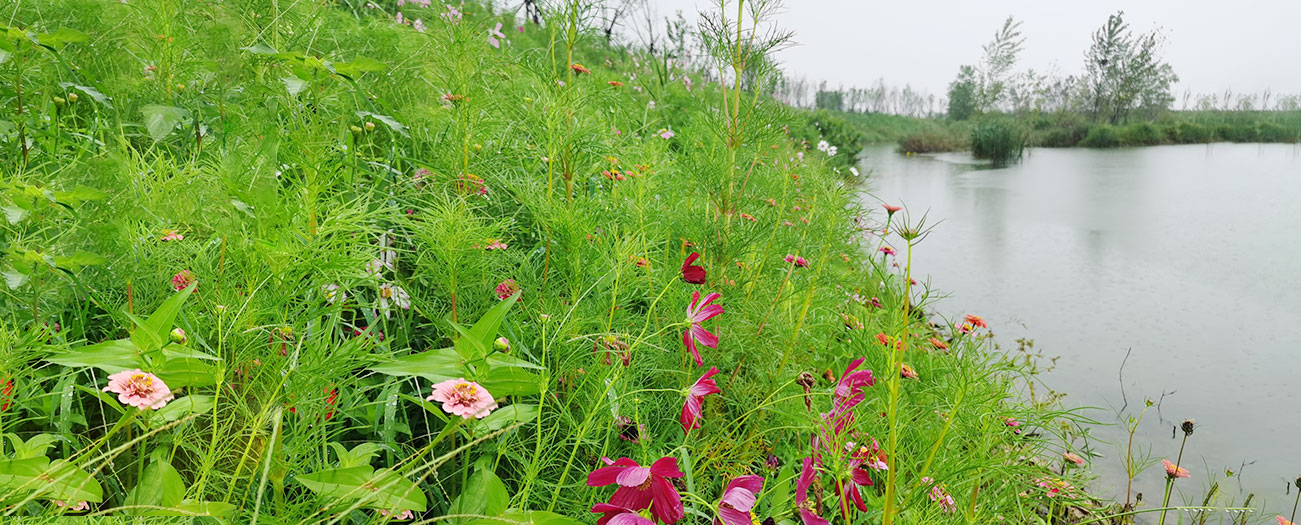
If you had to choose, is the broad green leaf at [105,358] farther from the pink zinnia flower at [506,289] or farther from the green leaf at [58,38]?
the green leaf at [58,38]

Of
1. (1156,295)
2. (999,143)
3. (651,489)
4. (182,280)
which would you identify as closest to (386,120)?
(182,280)

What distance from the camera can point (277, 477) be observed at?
2.34ft

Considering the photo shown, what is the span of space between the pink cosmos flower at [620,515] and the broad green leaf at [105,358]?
0.51m

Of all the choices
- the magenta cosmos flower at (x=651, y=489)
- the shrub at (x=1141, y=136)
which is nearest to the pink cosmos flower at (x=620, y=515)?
the magenta cosmos flower at (x=651, y=489)

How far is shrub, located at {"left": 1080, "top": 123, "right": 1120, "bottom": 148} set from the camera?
1161 centimetres

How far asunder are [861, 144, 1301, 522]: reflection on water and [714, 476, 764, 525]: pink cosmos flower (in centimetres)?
113

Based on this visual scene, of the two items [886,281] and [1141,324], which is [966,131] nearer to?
[1141,324]

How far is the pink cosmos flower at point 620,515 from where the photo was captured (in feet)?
2.32

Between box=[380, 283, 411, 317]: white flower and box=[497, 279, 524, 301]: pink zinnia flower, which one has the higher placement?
box=[497, 279, 524, 301]: pink zinnia flower

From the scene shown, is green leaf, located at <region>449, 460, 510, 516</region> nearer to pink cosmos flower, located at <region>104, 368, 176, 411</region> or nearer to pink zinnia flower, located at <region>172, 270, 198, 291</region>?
pink cosmos flower, located at <region>104, 368, 176, 411</region>

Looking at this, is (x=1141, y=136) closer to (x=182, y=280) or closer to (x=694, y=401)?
(x=694, y=401)

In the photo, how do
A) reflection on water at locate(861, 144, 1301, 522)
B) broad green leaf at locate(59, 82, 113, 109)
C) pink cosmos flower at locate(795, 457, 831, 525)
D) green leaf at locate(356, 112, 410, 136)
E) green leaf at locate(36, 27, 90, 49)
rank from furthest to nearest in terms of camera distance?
reflection on water at locate(861, 144, 1301, 522) < green leaf at locate(356, 112, 410, 136) < broad green leaf at locate(59, 82, 113, 109) < green leaf at locate(36, 27, 90, 49) < pink cosmos flower at locate(795, 457, 831, 525)

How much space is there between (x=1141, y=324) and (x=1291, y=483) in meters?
1.16

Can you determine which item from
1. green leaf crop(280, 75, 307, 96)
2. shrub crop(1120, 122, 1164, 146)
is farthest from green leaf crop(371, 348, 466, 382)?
shrub crop(1120, 122, 1164, 146)
